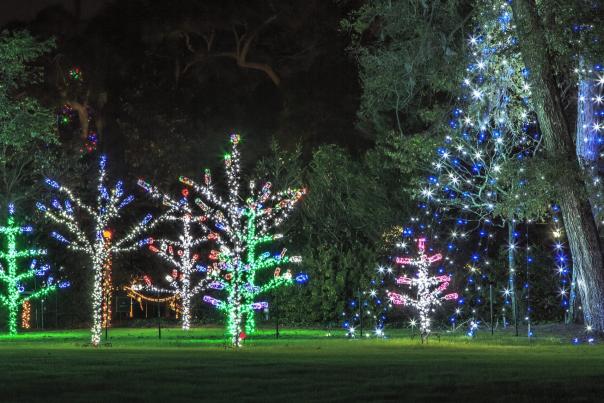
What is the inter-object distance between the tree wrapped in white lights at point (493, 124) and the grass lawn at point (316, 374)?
4.52 m

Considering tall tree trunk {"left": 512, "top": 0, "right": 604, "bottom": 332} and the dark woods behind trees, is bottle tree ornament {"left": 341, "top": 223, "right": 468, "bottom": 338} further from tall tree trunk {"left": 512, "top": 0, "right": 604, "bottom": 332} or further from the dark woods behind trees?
tall tree trunk {"left": 512, "top": 0, "right": 604, "bottom": 332}

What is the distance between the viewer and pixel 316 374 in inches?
588

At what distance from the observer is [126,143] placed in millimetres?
44344

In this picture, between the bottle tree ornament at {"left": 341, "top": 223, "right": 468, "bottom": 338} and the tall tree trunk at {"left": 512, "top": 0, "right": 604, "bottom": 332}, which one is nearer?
the tall tree trunk at {"left": 512, "top": 0, "right": 604, "bottom": 332}

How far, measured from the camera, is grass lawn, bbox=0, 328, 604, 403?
1270cm

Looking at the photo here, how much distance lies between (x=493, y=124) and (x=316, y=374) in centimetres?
1511

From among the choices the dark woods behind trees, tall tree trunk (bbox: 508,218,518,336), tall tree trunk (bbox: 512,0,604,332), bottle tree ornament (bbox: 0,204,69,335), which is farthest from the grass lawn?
bottle tree ornament (bbox: 0,204,69,335)

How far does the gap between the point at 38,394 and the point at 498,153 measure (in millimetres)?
17404

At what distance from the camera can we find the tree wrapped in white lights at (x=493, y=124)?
24.3m

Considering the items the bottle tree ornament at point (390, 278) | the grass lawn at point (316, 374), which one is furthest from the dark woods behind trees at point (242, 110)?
the grass lawn at point (316, 374)

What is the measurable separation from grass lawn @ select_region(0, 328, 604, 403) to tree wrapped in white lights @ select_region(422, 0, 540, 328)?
14.8 ft

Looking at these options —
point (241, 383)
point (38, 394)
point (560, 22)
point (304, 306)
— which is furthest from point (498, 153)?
point (38, 394)

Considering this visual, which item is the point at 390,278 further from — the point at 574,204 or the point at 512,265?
the point at 574,204

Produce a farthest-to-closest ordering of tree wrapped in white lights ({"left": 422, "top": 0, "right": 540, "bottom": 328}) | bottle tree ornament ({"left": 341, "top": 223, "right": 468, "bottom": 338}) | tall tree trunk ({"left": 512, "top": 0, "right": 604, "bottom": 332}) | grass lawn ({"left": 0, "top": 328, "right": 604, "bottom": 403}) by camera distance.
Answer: bottle tree ornament ({"left": 341, "top": 223, "right": 468, "bottom": 338}), tree wrapped in white lights ({"left": 422, "top": 0, "right": 540, "bottom": 328}), tall tree trunk ({"left": 512, "top": 0, "right": 604, "bottom": 332}), grass lawn ({"left": 0, "top": 328, "right": 604, "bottom": 403})
